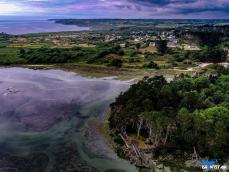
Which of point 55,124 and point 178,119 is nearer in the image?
point 178,119

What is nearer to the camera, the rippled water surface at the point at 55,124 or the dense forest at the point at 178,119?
the rippled water surface at the point at 55,124

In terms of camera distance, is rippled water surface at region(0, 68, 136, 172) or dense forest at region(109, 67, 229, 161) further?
dense forest at region(109, 67, 229, 161)

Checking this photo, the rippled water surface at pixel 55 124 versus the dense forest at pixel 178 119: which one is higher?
the dense forest at pixel 178 119

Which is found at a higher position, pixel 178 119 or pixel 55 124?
pixel 178 119

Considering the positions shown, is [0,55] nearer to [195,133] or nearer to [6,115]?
[6,115]

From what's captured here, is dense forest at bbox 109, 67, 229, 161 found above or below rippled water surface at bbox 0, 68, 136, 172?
above
